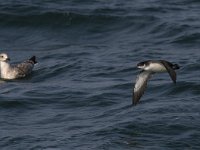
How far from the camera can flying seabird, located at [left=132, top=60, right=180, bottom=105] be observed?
13.6 metres

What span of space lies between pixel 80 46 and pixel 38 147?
318 inches

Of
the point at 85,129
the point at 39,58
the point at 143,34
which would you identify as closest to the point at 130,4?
the point at 143,34

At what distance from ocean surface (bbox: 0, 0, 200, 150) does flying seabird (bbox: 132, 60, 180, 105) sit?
433 mm

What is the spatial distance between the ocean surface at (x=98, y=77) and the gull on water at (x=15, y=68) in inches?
8.5

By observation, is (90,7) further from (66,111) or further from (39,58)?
(66,111)

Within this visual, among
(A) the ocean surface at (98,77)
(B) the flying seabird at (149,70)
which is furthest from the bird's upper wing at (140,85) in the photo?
(A) the ocean surface at (98,77)

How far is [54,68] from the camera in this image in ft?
63.0

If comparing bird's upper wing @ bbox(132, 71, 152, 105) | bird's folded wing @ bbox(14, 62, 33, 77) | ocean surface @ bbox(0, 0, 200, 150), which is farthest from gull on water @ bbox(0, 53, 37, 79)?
bird's upper wing @ bbox(132, 71, 152, 105)

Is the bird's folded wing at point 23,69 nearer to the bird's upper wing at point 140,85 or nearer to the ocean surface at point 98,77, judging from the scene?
the ocean surface at point 98,77

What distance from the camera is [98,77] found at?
18.3m

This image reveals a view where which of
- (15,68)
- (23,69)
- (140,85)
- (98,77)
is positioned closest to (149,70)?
(140,85)

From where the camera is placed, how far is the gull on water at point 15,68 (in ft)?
62.1

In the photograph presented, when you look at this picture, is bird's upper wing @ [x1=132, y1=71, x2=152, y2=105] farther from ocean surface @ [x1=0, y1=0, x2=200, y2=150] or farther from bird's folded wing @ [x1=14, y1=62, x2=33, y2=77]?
bird's folded wing @ [x1=14, y1=62, x2=33, y2=77]

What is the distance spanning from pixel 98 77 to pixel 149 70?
4.00m
